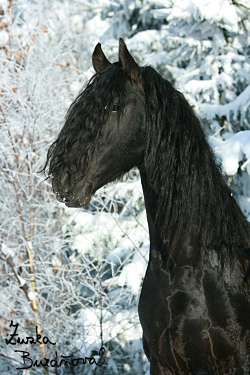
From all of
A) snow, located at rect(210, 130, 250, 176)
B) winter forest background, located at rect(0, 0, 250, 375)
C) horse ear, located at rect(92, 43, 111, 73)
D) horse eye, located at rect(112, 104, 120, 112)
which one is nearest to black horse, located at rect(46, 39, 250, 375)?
horse eye, located at rect(112, 104, 120, 112)

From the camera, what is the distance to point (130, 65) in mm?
1745

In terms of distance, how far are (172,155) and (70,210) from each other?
417 centimetres

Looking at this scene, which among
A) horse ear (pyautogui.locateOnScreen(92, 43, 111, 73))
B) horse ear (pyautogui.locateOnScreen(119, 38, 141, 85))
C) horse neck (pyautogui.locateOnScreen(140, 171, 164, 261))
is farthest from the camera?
horse ear (pyautogui.locateOnScreen(92, 43, 111, 73))

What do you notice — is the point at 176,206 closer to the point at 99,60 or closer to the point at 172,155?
the point at 172,155

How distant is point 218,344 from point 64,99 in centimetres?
459

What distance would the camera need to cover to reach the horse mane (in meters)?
1.80

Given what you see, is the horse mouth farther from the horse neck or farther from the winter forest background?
the winter forest background

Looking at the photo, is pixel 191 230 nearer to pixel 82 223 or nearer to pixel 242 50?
pixel 82 223

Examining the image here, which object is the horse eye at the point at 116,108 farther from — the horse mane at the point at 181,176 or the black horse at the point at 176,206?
the horse mane at the point at 181,176

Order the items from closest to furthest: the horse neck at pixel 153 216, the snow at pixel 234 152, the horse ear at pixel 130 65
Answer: the horse ear at pixel 130 65, the horse neck at pixel 153 216, the snow at pixel 234 152

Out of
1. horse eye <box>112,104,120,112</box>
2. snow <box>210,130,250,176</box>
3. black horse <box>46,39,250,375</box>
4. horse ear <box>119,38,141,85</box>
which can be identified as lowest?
black horse <box>46,39,250,375</box>

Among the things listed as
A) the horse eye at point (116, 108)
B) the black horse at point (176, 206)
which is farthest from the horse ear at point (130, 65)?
the horse eye at point (116, 108)

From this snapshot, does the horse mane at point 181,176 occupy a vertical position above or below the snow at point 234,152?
below

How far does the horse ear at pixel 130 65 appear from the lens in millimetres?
1701
